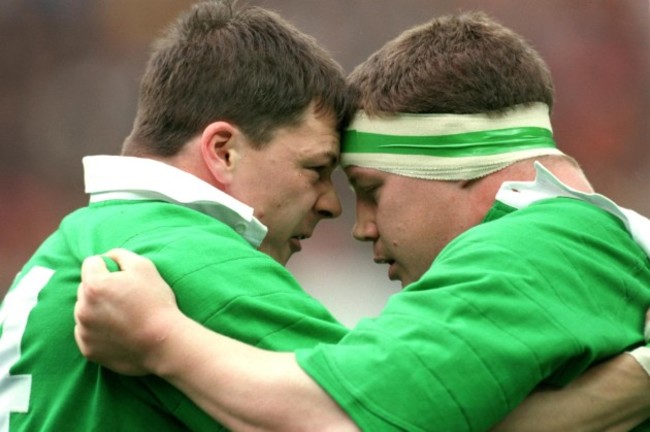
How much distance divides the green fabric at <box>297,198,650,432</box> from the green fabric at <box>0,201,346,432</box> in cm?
13

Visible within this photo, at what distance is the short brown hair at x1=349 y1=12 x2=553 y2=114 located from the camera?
3008 millimetres

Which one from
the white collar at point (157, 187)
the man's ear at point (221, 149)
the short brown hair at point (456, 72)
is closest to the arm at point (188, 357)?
the white collar at point (157, 187)

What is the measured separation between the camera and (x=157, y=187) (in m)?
2.68

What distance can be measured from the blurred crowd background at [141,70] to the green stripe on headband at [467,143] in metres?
3.34

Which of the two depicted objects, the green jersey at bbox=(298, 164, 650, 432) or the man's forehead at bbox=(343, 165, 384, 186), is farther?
the man's forehead at bbox=(343, 165, 384, 186)

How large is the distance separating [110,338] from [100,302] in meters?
0.06

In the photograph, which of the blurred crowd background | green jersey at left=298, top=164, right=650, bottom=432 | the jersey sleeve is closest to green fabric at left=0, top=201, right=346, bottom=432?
the jersey sleeve

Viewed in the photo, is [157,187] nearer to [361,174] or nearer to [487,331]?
[361,174]

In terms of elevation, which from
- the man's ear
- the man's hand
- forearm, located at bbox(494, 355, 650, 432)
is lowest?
forearm, located at bbox(494, 355, 650, 432)

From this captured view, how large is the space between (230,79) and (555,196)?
0.79 metres

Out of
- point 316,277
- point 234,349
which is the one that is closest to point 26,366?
point 234,349

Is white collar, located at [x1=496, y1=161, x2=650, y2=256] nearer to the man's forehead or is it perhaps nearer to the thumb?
the man's forehead

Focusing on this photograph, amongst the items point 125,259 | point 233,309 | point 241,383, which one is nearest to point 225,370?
point 241,383

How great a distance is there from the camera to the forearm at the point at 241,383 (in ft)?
7.20
